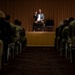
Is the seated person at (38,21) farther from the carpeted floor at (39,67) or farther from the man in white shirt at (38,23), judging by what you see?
the carpeted floor at (39,67)

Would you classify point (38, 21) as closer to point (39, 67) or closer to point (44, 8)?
point (44, 8)

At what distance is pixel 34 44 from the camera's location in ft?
42.5

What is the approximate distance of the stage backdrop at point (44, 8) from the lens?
57.6 ft

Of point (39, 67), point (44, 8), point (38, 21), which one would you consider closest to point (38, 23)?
point (38, 21)

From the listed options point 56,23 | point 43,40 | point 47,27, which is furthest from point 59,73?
point 56,23

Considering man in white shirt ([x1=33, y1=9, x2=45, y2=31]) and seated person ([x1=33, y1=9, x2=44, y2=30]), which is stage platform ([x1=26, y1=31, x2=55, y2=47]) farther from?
seated person ([x1=33, y1=9, x2=44, y2=30])

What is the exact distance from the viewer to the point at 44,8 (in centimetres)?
1759

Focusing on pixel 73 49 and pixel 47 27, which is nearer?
pixel 73 49

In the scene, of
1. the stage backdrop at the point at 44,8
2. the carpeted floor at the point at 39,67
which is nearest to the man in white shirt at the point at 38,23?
the stage backdrop at the point at 44,8

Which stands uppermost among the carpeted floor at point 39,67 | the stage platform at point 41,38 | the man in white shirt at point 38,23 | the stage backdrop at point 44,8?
the stage backdrop at point 44,8

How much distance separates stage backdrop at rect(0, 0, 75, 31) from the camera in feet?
57.6

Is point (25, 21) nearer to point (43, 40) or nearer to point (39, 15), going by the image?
point (39, 15)

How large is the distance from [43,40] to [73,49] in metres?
6.43

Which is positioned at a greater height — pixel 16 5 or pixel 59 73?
pixel 16 5
